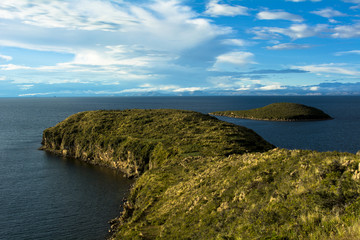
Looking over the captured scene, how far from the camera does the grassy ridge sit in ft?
53.5

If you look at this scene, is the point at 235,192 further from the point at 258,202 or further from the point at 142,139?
the point at 142,139

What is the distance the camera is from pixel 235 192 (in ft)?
85.9

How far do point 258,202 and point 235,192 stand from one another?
4201 mm

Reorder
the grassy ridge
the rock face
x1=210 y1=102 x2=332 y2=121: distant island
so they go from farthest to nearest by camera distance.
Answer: x1=210 y1=102 x2=332 y2=121: distant island
the rock face
the grassy ridge

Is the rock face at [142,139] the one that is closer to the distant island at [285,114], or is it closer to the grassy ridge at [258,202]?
the grassy ridge at [258,202]

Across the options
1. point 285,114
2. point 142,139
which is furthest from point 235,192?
point 285,114

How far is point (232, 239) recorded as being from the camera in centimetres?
1873

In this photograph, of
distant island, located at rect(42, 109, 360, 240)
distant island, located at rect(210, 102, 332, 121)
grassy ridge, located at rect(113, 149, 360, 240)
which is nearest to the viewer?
grassy ridge, located at rect(113, 149, 360, 240)

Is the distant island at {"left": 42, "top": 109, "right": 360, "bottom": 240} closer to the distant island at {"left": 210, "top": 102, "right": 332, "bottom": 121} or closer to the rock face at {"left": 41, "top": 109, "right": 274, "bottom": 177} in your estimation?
the rock face at {"left": 41, "top": 109, "right": 274, "bottom": 177}

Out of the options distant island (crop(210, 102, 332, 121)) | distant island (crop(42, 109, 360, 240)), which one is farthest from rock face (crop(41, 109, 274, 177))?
distant island (crop(210, 102, 332, 121))

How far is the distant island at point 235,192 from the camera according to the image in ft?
55.4

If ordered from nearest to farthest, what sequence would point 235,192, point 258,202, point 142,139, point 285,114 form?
point 258,202, point 235,192, point 142,139, point 285,114

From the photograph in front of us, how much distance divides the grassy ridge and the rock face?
1654cm

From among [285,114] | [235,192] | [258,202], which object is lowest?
[235,192]
